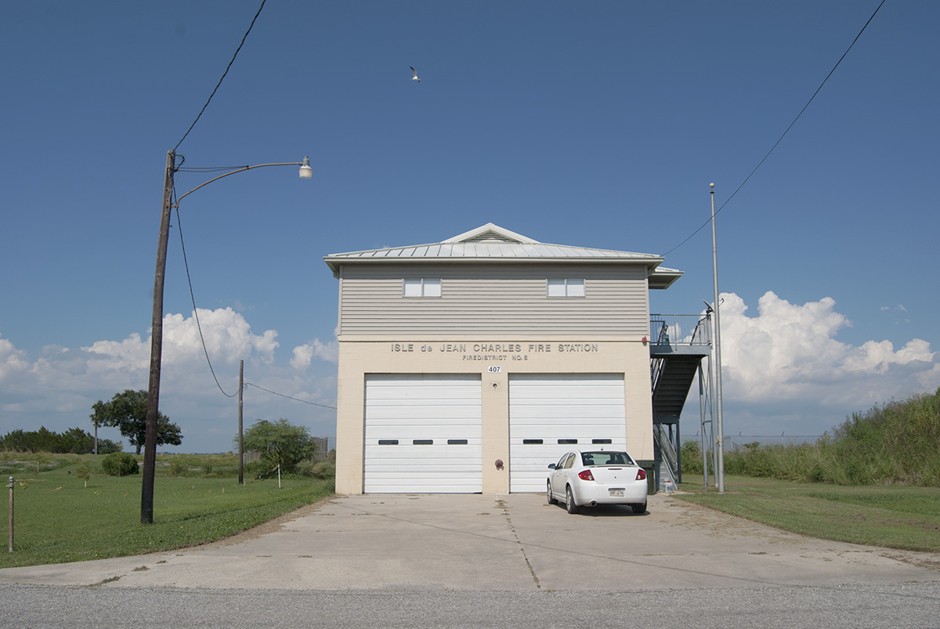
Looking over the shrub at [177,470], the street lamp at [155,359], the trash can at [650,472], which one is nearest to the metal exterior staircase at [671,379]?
the trash can at [650,472]

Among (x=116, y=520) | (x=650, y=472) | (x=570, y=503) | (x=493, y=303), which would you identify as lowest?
(x=116, y=520)

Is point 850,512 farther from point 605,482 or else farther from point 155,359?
point 155,359

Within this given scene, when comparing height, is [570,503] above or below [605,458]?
below

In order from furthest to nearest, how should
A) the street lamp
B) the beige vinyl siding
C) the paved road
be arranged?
the beige vinyl siding → the street lamp → the paved road

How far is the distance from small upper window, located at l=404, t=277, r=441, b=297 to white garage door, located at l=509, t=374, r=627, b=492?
333cm

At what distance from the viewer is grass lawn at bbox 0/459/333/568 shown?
1195 cm

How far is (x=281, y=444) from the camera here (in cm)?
3766

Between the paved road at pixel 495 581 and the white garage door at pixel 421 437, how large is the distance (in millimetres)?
8158

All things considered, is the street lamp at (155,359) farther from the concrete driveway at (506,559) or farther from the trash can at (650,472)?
the trash can at (650,472)

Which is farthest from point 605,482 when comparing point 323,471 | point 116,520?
point 323,471

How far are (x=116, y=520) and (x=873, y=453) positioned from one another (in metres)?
27.0

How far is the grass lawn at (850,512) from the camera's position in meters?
12.7

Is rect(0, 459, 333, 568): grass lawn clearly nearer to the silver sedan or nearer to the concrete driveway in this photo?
the concrete driveway

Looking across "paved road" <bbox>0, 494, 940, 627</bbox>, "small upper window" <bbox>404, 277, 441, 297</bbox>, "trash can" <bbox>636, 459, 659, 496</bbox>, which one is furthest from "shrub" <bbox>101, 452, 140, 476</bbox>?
"paved road" <bbox>0, 494, 940, 627</bbox>
